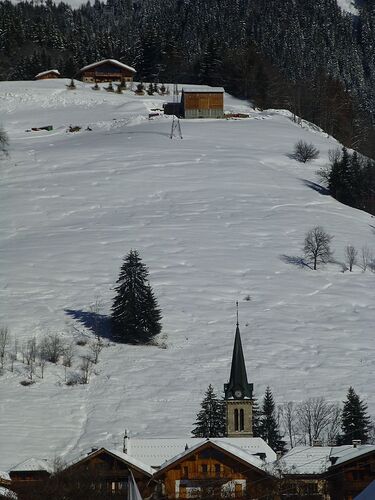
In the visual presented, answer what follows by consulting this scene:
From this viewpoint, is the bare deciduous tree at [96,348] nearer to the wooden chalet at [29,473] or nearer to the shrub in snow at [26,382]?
the shrub in snow at [26,382]

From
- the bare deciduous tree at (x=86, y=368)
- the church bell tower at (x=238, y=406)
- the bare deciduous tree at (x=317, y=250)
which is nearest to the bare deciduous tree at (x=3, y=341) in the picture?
the bare deciduous tree at (x=86, y=368)

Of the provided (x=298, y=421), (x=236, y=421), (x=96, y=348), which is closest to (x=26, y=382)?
(x=96, y=348)

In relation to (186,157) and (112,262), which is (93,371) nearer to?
(112,262)

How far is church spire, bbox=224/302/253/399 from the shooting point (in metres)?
52.5

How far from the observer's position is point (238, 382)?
53.3 meters

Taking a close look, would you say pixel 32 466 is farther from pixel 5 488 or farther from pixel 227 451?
pixel 227 451

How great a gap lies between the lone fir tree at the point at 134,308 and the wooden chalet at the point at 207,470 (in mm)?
18742

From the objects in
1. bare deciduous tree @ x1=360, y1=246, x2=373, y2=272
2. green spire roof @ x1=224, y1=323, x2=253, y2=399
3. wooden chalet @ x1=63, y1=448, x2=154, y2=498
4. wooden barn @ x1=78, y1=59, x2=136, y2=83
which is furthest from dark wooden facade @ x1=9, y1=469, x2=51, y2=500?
wooden barn @ x1=78, y1=59, x2=136, y2=83

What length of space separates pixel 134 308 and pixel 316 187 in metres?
34.3

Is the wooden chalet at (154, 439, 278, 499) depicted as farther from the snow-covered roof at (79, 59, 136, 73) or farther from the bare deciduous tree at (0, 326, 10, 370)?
the snow-covered roof at (79, 59, 136, 73)

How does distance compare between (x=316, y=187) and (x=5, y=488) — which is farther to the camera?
(x=316, y=187)

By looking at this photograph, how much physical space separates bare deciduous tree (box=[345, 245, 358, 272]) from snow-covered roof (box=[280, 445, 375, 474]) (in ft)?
101

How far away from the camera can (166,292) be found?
226 feet

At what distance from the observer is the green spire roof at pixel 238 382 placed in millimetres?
52469
